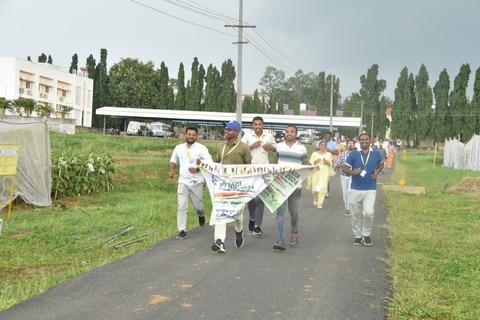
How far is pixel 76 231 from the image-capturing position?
11.2m

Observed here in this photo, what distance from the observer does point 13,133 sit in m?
14.6

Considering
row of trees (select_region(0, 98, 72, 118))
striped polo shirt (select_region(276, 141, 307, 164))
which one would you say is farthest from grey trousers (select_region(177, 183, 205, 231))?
row of trees (select_region(0, 98, 72, 118))

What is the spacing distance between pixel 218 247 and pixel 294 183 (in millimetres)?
1603

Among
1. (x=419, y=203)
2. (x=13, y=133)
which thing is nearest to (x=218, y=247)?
(x=13, y=133)

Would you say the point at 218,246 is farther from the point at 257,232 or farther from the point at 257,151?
the point at 257,151

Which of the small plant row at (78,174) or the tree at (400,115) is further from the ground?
the tree at (400,115)

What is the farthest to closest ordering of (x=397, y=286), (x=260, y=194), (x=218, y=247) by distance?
(x=260, y=194), (x=218, y=247), (x=397, y=286)

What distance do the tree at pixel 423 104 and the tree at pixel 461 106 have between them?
12.6 metres

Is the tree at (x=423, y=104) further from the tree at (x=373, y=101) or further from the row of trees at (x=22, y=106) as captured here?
the row of trees at (x=22, y=106)

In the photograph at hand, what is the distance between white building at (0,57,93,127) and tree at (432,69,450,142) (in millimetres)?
37613

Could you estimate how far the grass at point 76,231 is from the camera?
781 centimetres

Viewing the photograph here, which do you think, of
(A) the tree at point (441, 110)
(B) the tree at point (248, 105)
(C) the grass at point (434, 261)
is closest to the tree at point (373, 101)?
(B) the tree at point (248, 105)

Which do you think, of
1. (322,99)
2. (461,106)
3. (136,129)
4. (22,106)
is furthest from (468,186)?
(322,99)

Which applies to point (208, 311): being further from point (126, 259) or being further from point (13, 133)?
point (13, 133)
